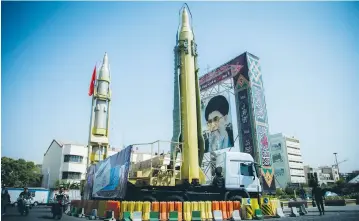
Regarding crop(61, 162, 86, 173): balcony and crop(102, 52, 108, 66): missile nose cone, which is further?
crop(61, 162, 86, 173): balcony

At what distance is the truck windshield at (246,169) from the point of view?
14359 mm

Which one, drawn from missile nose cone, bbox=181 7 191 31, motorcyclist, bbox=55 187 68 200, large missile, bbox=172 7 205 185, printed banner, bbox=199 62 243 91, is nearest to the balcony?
printed banner, bbox=199 62 243 91

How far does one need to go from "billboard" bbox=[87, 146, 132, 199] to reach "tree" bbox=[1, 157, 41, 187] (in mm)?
37960

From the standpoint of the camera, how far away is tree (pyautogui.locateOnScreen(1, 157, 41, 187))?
4559cm

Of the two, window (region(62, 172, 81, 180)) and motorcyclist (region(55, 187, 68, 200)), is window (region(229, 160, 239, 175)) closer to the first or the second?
motorcyclist (region(55, 187, 68, 200))

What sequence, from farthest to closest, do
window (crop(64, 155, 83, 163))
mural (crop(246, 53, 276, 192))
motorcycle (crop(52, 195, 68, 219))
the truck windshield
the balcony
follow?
window (crop(64, 155, 83, 163))
the balcony
mural (crop(246, 53, 276, 192))
the truck windshield
motorcycle (crop(52, 195, 68, 219))

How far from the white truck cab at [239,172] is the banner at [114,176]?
208 inches

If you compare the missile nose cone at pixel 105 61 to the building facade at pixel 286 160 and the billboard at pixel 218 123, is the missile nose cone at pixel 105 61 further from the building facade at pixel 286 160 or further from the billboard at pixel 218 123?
the building facade at pixel 286 160

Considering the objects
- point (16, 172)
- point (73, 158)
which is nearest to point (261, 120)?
point (73, 158)

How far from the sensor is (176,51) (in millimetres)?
16266

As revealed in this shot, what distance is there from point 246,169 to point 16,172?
1833 inches

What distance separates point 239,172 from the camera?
1420cm

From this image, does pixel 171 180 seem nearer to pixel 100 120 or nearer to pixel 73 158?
pixel 100 120

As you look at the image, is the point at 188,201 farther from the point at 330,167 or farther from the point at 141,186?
the point at 330,167
